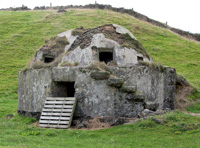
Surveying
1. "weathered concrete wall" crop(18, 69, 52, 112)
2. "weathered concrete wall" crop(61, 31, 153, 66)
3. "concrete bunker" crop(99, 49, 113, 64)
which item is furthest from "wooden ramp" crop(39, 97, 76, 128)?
"concrete bunker" crop(99, 49, 113, 64)

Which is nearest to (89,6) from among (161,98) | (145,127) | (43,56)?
(43,56)

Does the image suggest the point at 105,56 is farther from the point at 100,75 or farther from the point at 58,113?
the point at 58,113

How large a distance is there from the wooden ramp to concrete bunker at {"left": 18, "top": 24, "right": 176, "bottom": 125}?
18.1 inches

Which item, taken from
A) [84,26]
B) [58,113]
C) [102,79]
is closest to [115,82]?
[102,79]

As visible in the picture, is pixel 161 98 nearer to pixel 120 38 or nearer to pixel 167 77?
pixel 167 77

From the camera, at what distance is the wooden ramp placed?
520 inches

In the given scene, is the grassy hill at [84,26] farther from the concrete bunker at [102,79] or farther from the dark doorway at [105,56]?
the dark doorway at [105,56]

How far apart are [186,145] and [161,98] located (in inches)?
276

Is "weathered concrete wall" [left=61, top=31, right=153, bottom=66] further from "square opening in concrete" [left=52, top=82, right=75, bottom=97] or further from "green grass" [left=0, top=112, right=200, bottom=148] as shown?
"green grass" [left=0, top=112, right=200, bottom=148]

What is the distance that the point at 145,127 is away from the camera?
1152cm

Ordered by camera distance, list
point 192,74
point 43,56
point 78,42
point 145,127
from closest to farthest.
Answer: point 145,127 < point 78,42 < point 43,56 < point 192,74

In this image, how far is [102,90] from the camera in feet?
44.3

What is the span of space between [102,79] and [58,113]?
2483mm

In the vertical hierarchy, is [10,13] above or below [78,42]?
above
